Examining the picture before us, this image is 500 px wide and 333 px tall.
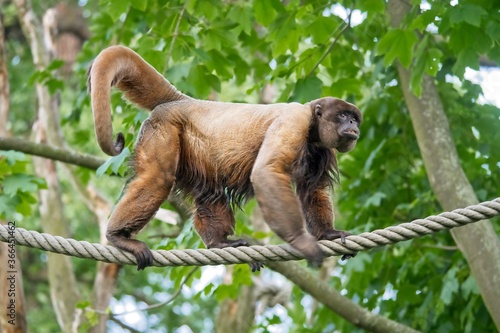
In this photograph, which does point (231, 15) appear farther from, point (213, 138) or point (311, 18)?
point (213, 138)

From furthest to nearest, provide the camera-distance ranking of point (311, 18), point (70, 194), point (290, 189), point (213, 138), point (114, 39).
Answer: point (70, 194)
point (114, 39)
point (311, 18)
point (213, 138)
point (290, 189)

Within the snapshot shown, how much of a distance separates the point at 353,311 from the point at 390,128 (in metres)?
1.96

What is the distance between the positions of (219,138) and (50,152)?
2761 millimetres

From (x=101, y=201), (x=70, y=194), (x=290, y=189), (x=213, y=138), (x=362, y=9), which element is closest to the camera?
(x=290, y=189)

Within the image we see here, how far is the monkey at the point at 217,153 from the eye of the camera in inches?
195

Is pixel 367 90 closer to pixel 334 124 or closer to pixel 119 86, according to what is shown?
pixel 334 124

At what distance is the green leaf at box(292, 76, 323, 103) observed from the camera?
639 centimetres

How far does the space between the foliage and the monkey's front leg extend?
0.80 meters

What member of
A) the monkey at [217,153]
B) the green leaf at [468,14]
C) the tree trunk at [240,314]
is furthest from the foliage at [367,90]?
the tree trunk at [240,314]

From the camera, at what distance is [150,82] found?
5.68 metres

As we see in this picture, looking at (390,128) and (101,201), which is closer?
(390,128)

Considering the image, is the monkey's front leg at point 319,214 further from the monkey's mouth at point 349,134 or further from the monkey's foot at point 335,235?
the monkey's mouth at point 349,134

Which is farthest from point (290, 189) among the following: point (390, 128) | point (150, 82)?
point (390, 128)

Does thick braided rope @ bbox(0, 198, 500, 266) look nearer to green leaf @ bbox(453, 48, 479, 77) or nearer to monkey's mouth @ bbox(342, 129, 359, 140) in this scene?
monkey's mouth @ bbox(342, 129, 359, 140)
